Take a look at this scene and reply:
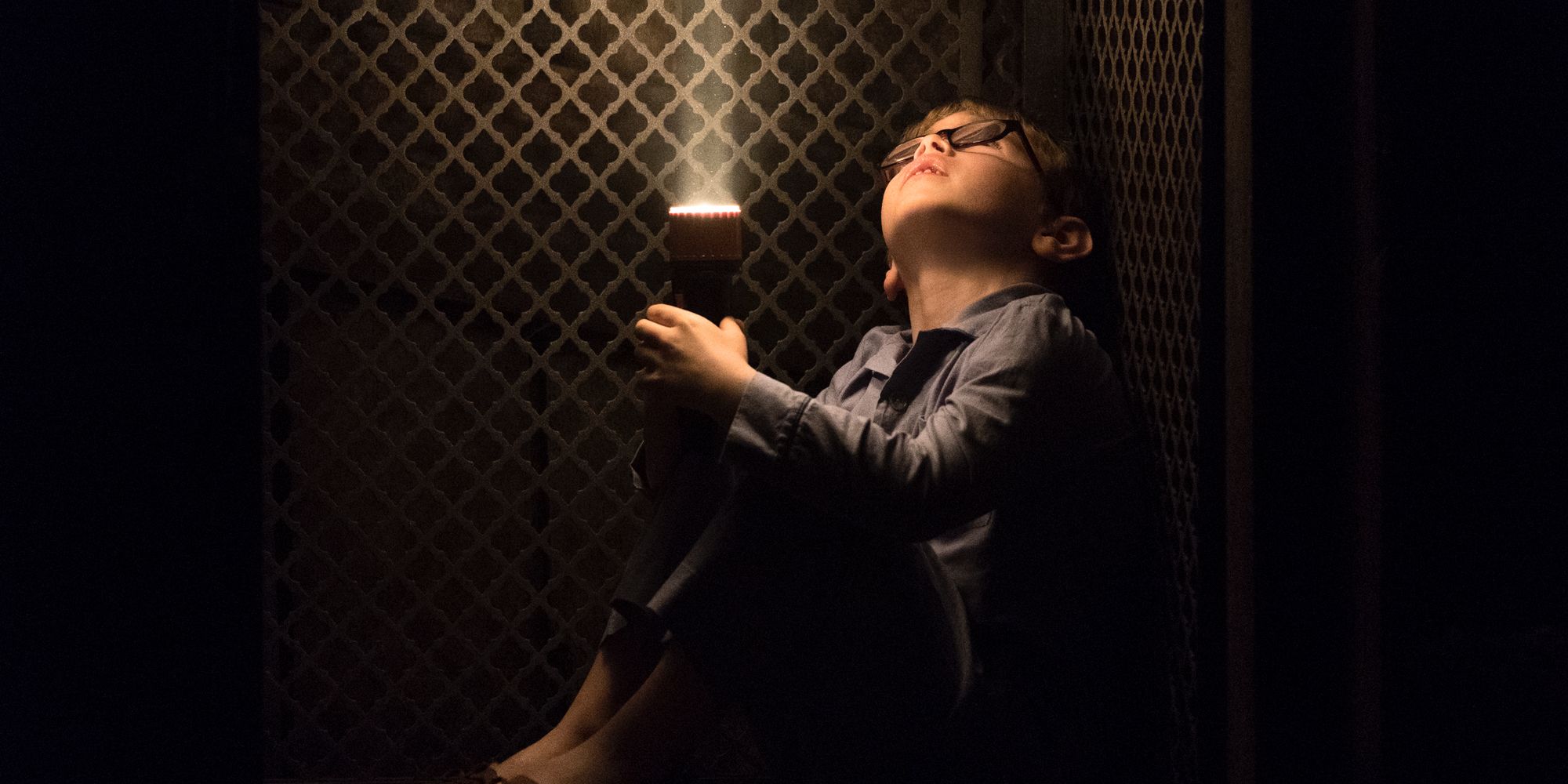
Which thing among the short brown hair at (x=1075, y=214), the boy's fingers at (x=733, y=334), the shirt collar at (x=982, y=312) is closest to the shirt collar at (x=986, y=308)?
the shirt collar at (x=982, y=312)

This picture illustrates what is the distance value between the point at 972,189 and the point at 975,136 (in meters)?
0.07

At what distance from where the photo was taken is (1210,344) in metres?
1.14

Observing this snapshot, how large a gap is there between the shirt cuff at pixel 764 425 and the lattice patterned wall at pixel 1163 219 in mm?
389

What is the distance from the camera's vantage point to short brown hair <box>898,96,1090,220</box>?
5.08 ft

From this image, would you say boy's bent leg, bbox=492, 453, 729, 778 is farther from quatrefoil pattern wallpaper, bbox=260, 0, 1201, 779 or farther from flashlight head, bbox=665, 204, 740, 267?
quatrefoil pattern wallpaper, bbox=260, 0, 1201, 779

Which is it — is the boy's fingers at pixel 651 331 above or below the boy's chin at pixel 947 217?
below

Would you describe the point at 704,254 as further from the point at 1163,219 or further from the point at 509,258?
the point at 509,258

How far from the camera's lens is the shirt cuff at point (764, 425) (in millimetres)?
1183

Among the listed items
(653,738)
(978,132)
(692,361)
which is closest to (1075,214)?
(978,132)

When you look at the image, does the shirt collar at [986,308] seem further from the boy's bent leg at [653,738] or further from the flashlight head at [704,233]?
the boy's bent leg at [653,738]

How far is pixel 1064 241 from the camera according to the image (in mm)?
1534

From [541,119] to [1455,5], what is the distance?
1119 mm

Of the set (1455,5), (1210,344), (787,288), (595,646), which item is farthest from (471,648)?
(1455,5)

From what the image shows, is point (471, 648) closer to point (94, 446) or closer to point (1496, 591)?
point (94, 446)
